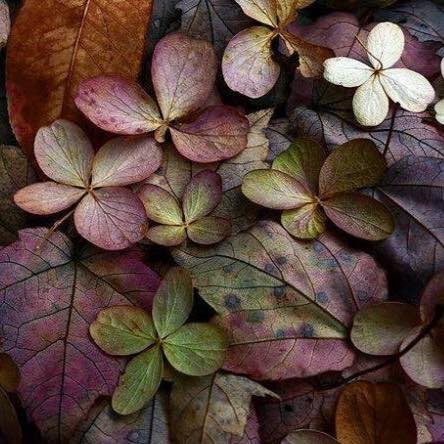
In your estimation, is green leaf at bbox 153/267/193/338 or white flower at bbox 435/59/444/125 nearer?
green leaf at bbox 153/267/193/338

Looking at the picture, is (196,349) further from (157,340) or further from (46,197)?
(46,197)

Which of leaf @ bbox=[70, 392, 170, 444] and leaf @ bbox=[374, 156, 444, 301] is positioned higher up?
leaf @ bbox=[374, 156, 444, 301]

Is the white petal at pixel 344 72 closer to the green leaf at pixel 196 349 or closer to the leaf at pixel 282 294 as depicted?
the leaf at pixel 282 294

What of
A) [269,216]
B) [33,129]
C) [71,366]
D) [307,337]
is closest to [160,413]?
[71,366]

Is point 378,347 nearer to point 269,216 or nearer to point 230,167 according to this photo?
point 269,216

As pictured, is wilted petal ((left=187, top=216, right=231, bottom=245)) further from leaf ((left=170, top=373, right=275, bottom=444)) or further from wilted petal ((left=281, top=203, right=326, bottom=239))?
leaf ((left=170, top=373, right=275, bottom=444))

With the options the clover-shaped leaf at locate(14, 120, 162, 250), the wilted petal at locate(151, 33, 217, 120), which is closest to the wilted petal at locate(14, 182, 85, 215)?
the clover-shaped leaf at locate(14, 120, 162, 250)

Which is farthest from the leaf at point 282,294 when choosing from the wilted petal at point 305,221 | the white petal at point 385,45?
the white petal at point 385,45
